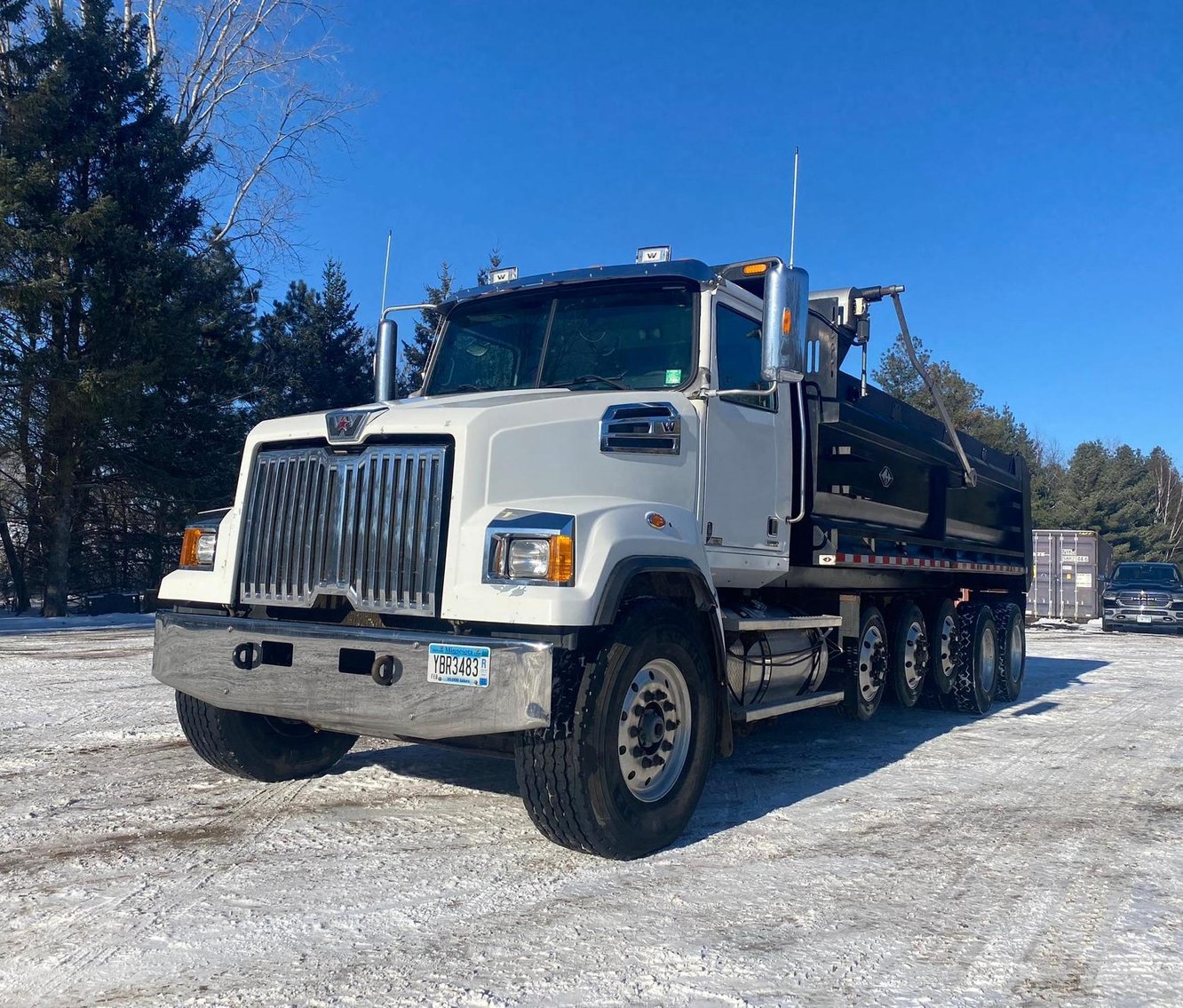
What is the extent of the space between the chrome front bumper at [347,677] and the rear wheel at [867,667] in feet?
13.7

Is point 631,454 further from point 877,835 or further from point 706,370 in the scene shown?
point 877,835

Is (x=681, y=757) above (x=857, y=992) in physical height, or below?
above

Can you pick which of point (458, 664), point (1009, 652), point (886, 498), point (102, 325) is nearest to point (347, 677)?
point (458, 664)

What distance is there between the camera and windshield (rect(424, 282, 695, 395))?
557 centimetres

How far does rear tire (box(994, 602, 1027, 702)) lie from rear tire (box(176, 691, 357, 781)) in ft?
24.3

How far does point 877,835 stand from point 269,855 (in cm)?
291

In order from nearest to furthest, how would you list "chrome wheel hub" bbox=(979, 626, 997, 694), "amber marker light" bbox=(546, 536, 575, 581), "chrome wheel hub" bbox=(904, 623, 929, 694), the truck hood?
"amber marker light" bbox=(546, 536, 575, 581) < the truck hood < "chrome wheel hub" bbox=(904, 623, 929, 694) < "chrome wheel hub" bbox=(979, 626, 997, 694)

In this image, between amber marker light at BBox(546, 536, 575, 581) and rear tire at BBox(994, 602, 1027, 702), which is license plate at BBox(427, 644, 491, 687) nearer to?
amber marker light at BBox(546, 536, 575, 581)

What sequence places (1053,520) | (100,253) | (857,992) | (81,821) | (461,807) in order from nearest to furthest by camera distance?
(857,992) → (81,821) → (461,807) → (100,253) → (1053,520)

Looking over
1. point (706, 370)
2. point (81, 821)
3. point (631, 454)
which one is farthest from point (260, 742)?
point (706, 370)

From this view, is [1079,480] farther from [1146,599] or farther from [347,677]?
[347,677]

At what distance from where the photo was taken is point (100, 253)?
790 inches

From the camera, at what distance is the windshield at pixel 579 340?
18.3ft

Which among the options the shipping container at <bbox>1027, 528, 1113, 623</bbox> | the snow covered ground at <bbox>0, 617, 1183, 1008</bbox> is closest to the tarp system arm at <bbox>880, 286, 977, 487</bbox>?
the snow covered ground at <bbox>0, 617, 1183, 1008</bbox>
